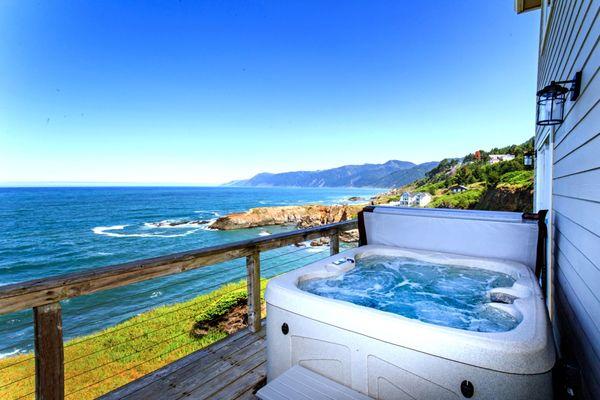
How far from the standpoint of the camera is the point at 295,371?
148 centimetres

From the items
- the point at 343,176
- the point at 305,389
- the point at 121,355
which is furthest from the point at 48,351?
the point at 343,176

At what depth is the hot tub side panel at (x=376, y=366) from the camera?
101 cm

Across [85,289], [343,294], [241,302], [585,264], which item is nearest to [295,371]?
[343,294]

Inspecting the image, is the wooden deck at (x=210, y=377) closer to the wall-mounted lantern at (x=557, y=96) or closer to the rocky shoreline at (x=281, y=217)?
the wall-mounted lantern at (x=557, y=96)

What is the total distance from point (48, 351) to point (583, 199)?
2281 mm

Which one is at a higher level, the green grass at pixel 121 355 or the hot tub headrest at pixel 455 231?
the hot tub headrest at pixel 455 231

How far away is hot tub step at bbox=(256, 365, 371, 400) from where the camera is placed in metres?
1.31

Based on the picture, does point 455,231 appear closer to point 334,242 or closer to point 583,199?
point 334,242

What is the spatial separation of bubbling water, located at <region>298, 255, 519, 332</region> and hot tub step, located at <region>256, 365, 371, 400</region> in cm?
58

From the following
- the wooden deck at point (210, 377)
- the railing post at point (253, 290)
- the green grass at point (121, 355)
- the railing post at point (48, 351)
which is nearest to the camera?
the railing post at point (48, 351)

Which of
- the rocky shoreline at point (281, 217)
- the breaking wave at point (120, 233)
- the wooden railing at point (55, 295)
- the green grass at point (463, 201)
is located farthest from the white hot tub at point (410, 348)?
the breaking wave at point (120, 233)

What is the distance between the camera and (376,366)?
1267mm

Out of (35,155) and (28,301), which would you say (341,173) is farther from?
(28,301)

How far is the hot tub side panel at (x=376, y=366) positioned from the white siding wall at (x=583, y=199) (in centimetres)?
35
